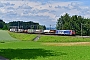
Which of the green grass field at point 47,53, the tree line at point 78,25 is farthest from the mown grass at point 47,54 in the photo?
the tree line at point 78,25

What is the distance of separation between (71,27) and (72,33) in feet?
115

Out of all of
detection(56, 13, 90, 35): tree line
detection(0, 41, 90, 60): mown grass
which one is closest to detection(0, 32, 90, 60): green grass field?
detection(0, 41, 90, 60): mown grass

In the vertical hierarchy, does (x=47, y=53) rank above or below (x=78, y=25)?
below

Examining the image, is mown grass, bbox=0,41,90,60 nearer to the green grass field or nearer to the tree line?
the green grass field

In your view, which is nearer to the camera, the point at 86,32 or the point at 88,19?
the point at 86,32

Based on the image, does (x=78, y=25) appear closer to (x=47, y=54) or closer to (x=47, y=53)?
(x=47, y=53)

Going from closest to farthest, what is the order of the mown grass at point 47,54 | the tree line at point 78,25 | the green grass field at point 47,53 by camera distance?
the mown grass at point 47,54 → the green grass field at point 47,53 → the tree line at point 78,25

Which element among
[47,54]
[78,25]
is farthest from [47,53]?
[78,25]

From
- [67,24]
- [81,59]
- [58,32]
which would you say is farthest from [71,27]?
[81,59]

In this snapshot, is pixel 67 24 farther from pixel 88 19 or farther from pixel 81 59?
pixel 81 59

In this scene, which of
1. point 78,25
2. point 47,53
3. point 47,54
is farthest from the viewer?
point 78,25

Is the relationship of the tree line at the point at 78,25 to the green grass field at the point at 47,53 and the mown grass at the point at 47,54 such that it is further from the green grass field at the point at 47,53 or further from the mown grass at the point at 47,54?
the mown grass at the point at 47,54

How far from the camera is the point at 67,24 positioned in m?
182

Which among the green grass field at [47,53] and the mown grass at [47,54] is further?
the green grass field at [47,53]
